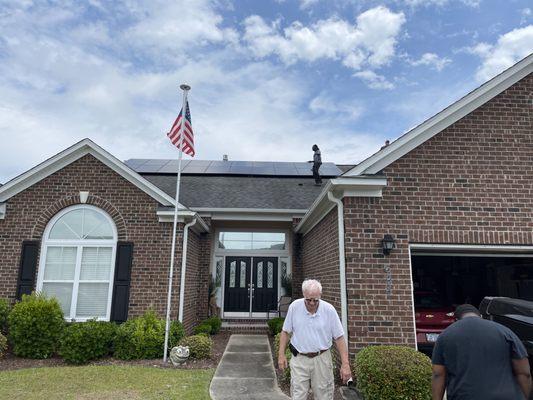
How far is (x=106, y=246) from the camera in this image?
30.0 feet

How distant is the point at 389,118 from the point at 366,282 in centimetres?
1093

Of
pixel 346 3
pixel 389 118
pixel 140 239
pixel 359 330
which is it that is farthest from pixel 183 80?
pixel 389 118

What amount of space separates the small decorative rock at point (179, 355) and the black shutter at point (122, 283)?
1970 mm

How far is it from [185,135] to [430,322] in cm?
710

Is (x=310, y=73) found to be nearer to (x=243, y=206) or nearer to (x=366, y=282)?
(x=243, y=206)

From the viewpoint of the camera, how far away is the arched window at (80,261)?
8883mm

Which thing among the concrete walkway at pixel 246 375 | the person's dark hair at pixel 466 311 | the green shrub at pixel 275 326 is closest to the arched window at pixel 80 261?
the concrete walkway at pixel 246 375

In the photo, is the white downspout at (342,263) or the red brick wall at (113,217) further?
the red brick wall at (113,217)

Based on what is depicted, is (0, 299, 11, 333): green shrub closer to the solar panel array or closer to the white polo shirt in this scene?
the solar panel array

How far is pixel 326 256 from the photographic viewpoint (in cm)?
774

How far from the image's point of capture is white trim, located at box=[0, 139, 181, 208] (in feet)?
30.4

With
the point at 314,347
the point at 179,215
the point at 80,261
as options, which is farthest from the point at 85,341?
the point at 314,347

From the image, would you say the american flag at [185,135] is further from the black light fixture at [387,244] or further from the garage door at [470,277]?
the garage door at [470,277]

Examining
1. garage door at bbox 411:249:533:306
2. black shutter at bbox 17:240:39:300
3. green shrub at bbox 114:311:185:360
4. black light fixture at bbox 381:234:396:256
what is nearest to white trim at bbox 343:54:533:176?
black light fixture at bbox 381:234:396:256
